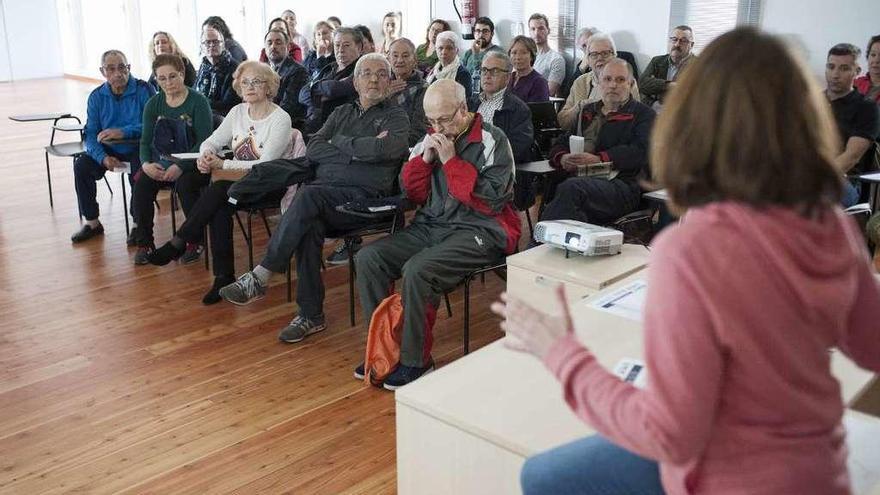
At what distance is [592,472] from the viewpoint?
1.29 metres

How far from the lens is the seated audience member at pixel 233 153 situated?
13.8 feet

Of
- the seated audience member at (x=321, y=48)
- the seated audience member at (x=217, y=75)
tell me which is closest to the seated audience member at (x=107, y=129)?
the seated audience member at (x=217, y=75)

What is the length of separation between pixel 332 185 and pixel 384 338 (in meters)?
0.98

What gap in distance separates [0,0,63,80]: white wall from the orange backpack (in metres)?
14.9

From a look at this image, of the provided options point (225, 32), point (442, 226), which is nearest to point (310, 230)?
point (442, 226)

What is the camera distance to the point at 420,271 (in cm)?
312

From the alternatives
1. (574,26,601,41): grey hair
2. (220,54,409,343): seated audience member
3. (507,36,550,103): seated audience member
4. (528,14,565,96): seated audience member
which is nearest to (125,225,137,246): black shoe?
(220,54,409,343): seated audience member

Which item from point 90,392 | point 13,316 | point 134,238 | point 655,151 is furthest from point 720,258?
point 134,238

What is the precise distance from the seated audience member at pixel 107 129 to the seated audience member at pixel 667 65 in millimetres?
3722

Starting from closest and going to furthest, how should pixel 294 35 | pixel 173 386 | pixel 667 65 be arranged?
pixel 173 386, pixel 667 65, pixel 294 35

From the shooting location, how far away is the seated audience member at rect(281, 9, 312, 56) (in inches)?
373

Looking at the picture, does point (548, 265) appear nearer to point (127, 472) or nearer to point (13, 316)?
point (127, 472)

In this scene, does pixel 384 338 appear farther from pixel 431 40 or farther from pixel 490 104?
pixel 431 40

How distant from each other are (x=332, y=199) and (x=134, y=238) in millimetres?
1801
